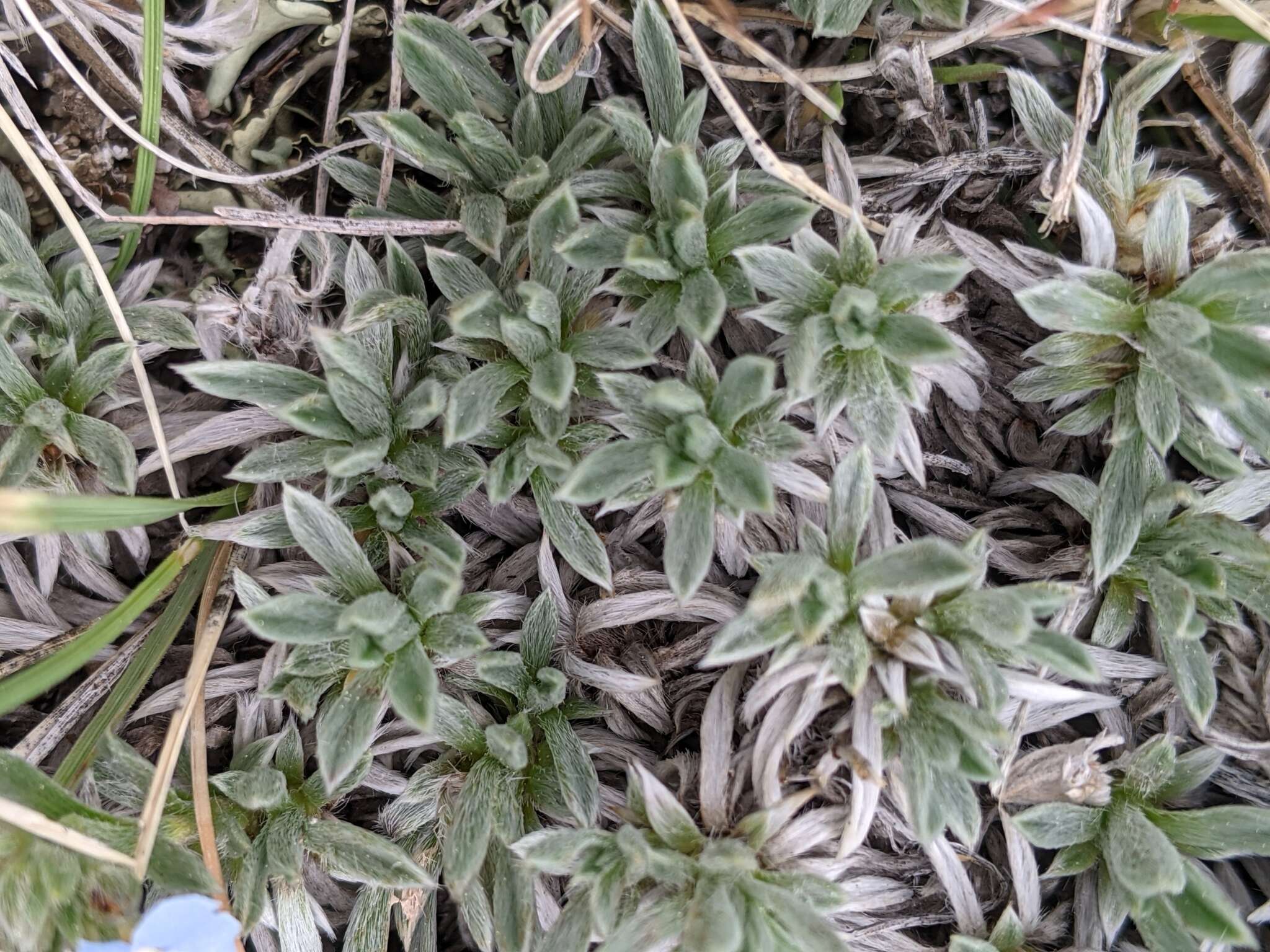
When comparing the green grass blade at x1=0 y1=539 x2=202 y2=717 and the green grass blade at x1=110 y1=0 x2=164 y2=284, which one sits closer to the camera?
the green grass blade at x1=0 y1=539 x2=202 y2=717

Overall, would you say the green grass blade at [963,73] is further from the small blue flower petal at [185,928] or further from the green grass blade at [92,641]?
the small blue flower petal at [185,928]

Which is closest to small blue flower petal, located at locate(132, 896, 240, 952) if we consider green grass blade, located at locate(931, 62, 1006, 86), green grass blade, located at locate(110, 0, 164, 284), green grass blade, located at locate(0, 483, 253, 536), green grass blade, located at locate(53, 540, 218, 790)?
green grass blade, located at locate(53, 540, 218, 790)

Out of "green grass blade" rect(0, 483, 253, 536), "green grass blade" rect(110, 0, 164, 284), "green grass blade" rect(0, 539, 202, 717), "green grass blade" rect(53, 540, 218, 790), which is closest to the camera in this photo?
"green grass blade" rect(0, 483, 253, 536)

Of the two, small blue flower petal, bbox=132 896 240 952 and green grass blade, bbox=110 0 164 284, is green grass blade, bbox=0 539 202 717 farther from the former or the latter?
green grass blade, bbox=110 0 164 284

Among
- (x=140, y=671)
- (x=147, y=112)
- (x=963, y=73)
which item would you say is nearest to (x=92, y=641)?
(x=140, y=671)

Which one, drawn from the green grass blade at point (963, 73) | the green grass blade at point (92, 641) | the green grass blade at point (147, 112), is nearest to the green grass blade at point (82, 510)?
the green grass blade at point (92, 641)

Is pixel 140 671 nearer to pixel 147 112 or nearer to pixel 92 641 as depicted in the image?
pixel 92 641
